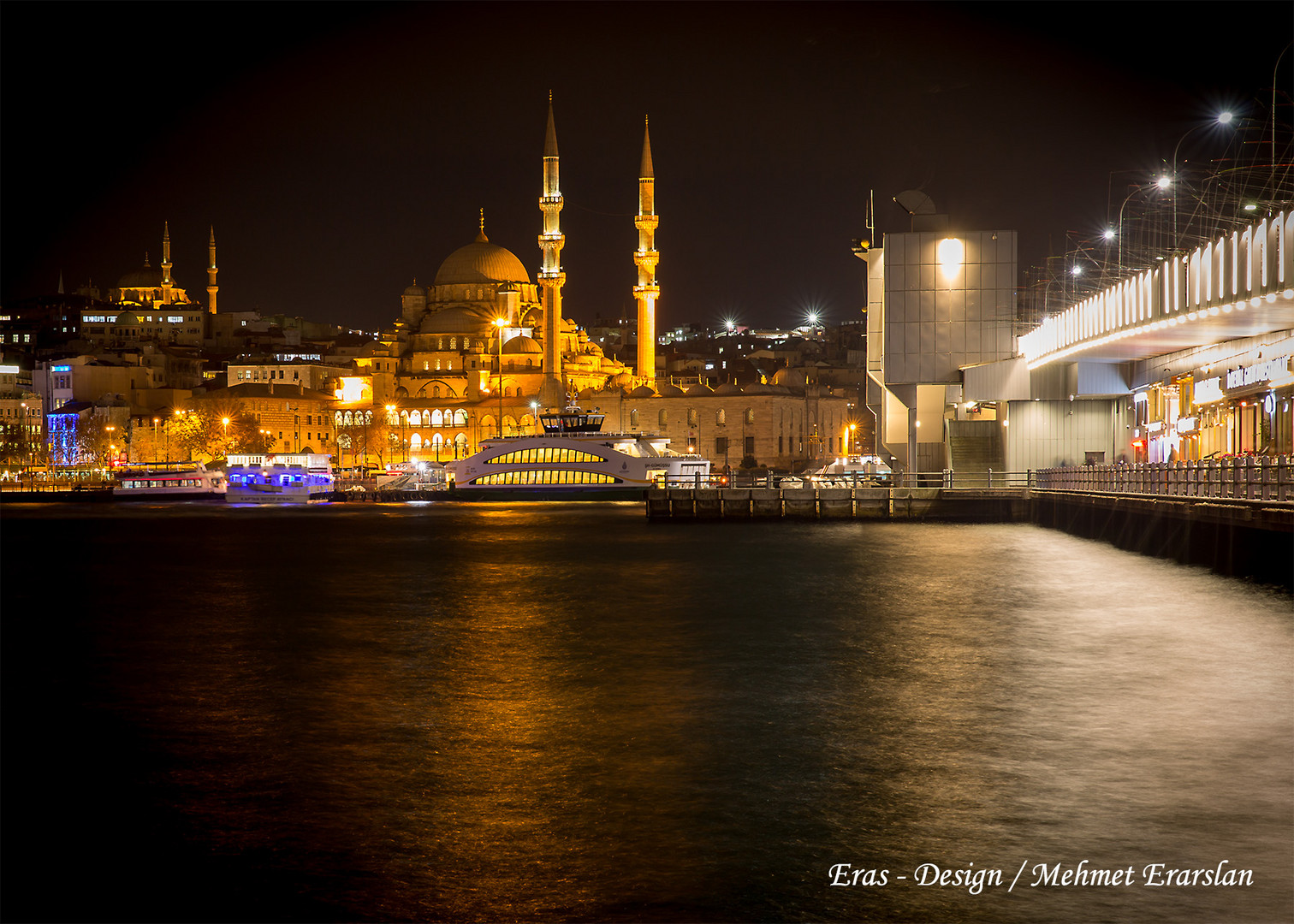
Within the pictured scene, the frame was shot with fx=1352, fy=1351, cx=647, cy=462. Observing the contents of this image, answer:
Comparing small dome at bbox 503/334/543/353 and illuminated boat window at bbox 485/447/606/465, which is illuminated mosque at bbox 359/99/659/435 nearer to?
small dome at bbox 503/334/543/353

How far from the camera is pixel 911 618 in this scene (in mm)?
20047

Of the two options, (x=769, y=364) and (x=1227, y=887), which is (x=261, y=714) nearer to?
(x=1227, y=887)

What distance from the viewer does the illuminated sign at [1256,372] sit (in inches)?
1116

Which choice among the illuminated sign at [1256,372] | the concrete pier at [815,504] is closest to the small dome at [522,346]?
the concrete pier at [815,504]

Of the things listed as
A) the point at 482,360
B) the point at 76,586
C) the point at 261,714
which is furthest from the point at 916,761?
the point at 482,360

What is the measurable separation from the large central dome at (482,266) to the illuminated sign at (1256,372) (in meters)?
91.0

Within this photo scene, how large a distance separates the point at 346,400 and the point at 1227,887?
11385 cm

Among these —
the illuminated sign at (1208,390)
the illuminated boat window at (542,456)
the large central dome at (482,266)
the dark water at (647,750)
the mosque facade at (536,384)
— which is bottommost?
the dark water at (647,750)

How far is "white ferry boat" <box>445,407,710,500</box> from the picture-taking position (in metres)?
72.9

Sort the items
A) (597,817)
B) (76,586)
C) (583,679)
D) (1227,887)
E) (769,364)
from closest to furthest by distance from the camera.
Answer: (1227,887) < (597,817) < (583,679) < (76,586) < (769,364)

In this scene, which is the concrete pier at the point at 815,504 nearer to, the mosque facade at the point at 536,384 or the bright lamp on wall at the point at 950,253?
the bright lamp on wall at the point at 950,253

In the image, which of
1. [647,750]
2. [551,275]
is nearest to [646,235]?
[551,275]

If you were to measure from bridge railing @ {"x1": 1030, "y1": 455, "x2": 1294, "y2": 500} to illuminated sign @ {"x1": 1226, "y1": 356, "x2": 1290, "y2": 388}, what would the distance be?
2.15 metres

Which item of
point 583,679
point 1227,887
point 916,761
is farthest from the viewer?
point 583,679
